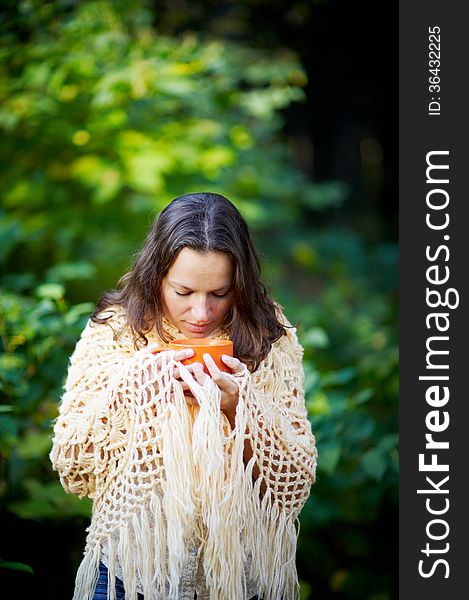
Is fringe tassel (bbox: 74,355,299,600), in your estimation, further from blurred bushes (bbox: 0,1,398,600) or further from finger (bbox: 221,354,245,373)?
blurred bushes (bbox: 0,1,398,600)

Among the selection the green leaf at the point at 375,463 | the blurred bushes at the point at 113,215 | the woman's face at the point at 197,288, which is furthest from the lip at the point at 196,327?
the green leaf at the point at 375,463

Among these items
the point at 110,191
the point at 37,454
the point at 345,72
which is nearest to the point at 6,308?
the point at 37,454

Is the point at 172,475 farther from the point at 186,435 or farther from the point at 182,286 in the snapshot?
the point at 182,286

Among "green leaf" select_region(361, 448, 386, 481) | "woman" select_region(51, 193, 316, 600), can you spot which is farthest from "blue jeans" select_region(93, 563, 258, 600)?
"green leaf" select_region(361, 448, 386, 481)

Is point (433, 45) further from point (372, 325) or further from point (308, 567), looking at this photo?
point (372, 325)

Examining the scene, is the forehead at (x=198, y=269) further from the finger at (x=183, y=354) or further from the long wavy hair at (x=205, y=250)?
the finger at (x=183, y=354)

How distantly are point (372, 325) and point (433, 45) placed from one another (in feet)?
9.77

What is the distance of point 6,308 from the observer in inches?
112

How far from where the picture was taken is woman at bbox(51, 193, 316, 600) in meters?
1.82

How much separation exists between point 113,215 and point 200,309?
2.52 meters

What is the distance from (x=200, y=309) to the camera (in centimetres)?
186

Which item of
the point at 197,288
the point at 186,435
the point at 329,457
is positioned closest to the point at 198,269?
the point at 197,288

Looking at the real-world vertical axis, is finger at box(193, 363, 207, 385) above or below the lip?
below

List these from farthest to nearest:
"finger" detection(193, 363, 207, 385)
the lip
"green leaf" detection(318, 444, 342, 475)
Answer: "green leaf" detection(318, 444, 342, 475)
the lip
"finger" detection(193, 363, 207, 385)
